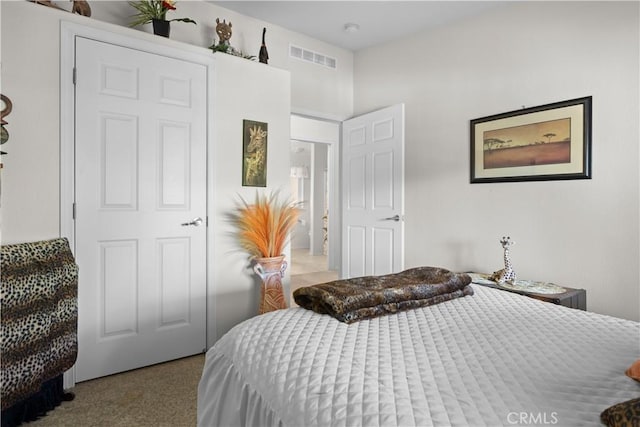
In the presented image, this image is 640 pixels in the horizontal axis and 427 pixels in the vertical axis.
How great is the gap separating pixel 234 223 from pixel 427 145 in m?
1.97

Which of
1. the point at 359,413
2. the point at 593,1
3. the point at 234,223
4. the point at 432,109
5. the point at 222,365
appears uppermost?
the point at 593,1

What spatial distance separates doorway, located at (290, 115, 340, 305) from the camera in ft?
20.6

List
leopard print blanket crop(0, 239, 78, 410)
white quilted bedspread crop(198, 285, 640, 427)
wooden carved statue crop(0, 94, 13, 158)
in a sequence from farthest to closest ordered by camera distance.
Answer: wooden carved statue crop(0, 94, 13, 158) → leopard print blanket crop(0, 239, 78, 410) → white quilted bedspread crop(198, 285, 640, 427)

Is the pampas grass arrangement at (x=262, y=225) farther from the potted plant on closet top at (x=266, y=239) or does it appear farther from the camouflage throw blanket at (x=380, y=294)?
the camouflage throw blanket at (x=380, y=294)

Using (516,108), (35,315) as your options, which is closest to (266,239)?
(35,315)

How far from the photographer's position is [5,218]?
2021mm

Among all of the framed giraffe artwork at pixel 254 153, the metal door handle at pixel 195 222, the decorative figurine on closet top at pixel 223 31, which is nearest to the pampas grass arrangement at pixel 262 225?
the framed giraffe artwork at pixel 254 153

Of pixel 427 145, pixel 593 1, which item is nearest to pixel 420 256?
pixel 427 145

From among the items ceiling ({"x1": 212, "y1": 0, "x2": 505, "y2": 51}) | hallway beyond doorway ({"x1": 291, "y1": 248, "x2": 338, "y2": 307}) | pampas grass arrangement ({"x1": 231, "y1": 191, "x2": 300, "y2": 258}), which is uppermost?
ceiling ({"x1": 212, "y1": 0, "x2": 505, "y2": 51})

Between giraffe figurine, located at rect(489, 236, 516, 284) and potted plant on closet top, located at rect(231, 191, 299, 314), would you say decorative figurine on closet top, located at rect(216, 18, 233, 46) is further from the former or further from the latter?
giraffe figurine, located at rect(489, 236, 516, 284)

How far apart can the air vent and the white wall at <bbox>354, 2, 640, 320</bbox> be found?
0.44m

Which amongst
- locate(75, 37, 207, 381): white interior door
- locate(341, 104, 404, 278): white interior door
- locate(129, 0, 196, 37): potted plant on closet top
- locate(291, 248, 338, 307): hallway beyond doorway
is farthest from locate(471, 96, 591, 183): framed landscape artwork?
locate(291, 248, 338, 307): hallway beyond doorway

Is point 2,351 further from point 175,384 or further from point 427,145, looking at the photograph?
point 427,145

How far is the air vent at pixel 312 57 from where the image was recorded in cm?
373
